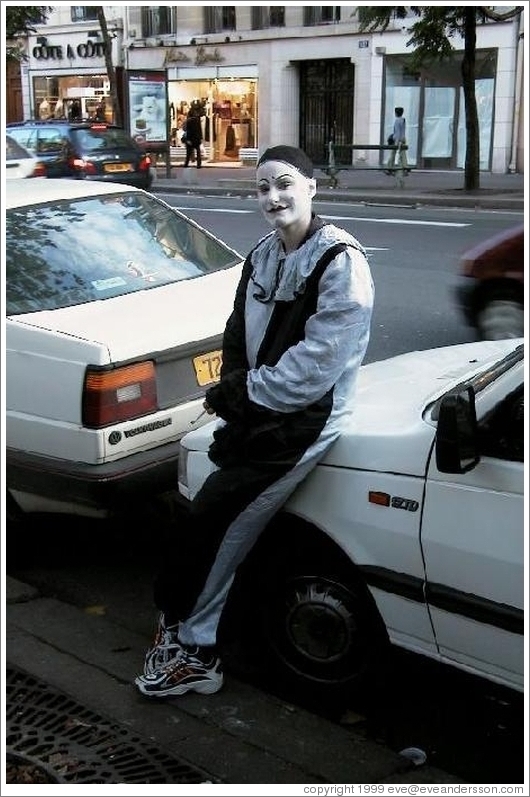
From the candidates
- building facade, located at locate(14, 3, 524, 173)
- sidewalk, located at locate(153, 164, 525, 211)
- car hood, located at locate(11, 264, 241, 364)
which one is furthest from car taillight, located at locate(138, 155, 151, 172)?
car hood, located at locate(11, 264, 241, 364)

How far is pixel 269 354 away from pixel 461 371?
826 mm

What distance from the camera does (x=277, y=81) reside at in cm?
3219

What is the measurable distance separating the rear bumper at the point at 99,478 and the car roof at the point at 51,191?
4.81ft

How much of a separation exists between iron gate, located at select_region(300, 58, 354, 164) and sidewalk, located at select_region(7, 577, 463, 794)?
2790 centimetres

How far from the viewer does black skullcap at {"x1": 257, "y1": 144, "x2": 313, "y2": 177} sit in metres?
3.43

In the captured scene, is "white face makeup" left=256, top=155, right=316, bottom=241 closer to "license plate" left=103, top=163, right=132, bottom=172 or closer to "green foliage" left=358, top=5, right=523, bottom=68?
"green foliage" left=358, top=5, right=523, bottom=68

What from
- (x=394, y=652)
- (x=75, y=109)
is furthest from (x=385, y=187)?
(x=394, y=652)

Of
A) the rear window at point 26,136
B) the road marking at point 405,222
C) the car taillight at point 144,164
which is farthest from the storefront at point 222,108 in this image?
the road marking at point 405,222

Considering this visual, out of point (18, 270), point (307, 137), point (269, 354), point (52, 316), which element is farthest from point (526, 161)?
point (307, 137)

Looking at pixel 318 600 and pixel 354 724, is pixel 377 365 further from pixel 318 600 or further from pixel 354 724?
pixel 354 724

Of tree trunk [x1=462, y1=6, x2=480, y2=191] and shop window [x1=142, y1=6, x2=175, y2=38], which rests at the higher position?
shop window [x1=142, y1=6, x2=175, y2=38]

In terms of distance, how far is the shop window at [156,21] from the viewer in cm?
3488

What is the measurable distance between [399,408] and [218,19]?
3265cm

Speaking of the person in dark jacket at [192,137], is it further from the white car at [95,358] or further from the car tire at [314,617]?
the car tire at [314,617]
